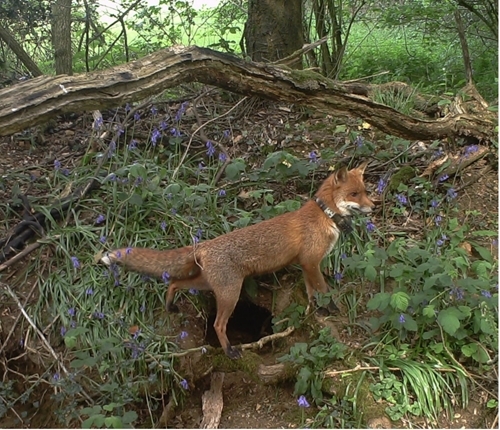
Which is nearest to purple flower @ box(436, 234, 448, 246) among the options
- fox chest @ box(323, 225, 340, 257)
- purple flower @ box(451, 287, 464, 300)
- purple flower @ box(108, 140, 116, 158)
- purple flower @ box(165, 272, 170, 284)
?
purple flower @ box(451, 287, 464, 300)

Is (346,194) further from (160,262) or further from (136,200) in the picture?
(136,200)

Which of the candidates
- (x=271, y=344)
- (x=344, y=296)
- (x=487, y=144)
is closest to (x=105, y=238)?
(x=271, y=344)

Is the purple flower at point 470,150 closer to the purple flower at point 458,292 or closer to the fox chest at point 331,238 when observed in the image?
the fox chest at point 331,238

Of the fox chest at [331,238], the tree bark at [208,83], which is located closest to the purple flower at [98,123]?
the tree bark at [208,83]

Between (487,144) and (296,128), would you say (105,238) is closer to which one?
(296,128)

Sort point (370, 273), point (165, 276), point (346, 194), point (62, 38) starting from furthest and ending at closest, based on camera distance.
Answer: point (62, 38)
point (346, 194)
point (165, 276)
point (370, 273)

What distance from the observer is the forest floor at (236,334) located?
3789 millimetres

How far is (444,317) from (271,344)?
132 cm

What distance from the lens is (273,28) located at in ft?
22.9

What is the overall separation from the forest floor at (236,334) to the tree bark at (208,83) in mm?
575

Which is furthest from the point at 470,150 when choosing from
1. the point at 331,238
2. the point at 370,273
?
the point at 370,273

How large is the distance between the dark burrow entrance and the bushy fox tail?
0.63 meters

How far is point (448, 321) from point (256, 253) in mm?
1359

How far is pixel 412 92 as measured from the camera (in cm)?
673
